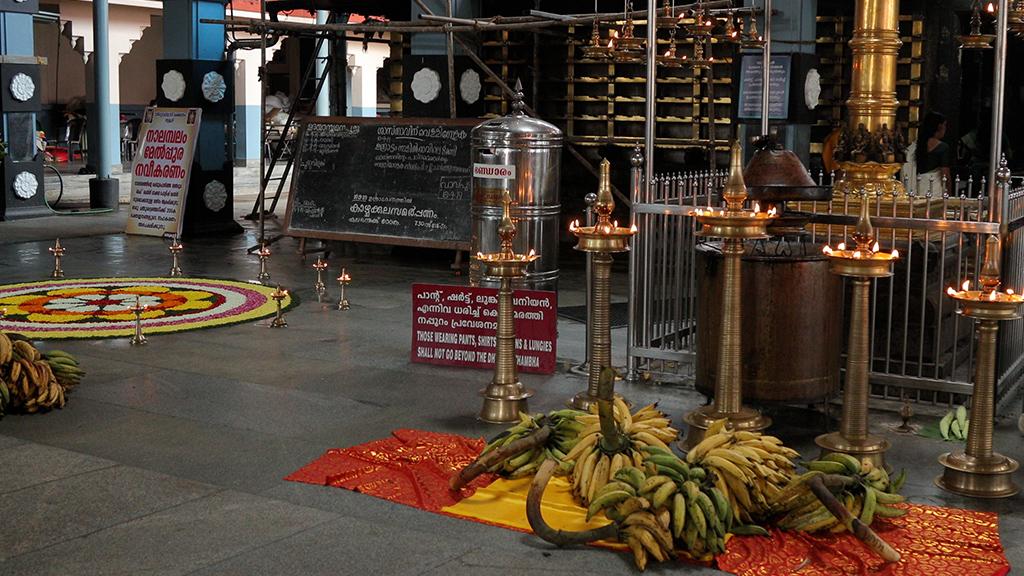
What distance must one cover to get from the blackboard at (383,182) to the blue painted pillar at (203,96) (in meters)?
2.40

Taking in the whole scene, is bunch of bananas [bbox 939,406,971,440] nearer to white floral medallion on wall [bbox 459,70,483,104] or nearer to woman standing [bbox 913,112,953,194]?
woman standing [bbox 913,112,953,194]

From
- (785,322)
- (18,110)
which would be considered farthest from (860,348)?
(18,110)

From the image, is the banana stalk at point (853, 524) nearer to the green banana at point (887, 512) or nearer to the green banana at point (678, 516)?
the green banana at point (887, 512)

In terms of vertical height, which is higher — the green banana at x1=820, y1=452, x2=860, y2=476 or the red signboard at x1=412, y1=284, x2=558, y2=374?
the red signboard at x1=412, y1=284, x2=558, y2=374

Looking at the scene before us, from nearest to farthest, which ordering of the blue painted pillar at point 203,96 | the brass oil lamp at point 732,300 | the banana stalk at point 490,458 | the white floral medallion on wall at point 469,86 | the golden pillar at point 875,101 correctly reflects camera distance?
1. the banana stalk at point 490,458
2. the brass oil lamp at point 732,300
3. the golden pillar at point 875,101
4. the white floral medallion on wall at point 469,86
5. the blue painted pillar at point 203,96

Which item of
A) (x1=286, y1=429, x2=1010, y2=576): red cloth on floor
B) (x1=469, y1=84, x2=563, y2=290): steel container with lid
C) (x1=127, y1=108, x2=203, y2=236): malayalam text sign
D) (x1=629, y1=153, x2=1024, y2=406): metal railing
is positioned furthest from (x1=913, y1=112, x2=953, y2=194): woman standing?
(x1=127, y1=108, x2=203, y2=236): malayalam text sign

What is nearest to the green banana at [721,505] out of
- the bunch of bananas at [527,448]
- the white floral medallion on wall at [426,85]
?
the bunch of bananas at [527,448]

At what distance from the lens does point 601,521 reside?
5.31 metres

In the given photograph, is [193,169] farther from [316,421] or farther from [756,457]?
[756,457]

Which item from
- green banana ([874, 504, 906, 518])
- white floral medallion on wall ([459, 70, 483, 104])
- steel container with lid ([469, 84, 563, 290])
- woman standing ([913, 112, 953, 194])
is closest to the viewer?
green banana ([874, 504, 906, 518])

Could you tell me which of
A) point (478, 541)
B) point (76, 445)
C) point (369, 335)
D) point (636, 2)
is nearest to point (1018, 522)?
point (478, 541)

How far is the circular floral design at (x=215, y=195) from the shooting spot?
53.3 feet

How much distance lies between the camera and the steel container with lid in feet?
33.1

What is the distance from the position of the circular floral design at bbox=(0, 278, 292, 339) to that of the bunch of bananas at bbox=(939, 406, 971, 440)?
581 cm
